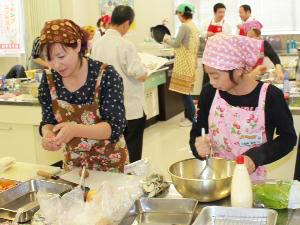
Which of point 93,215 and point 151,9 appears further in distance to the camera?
point 151,9

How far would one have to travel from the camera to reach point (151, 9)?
8125 mm

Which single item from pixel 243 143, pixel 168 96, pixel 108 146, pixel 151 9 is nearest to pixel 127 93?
pixel 108 146

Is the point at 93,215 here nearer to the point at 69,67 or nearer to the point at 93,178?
the point at 93,178

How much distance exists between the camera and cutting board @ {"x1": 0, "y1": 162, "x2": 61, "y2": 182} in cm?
216

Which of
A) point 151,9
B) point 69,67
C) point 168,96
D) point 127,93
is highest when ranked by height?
point 151,9

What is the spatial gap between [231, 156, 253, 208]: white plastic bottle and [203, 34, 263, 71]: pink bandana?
47cm

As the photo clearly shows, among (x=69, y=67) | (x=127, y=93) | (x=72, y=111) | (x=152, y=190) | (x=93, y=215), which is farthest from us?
(x=127, y=93)

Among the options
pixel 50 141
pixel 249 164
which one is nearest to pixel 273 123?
pixel 249 164

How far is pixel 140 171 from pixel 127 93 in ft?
5.59

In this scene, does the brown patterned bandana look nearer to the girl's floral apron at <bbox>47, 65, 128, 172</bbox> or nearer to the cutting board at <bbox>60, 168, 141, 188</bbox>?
the girl's floral apron at <bbox>47, 65, 128, 172</bbox>

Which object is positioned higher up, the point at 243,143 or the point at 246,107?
the point at 246,107

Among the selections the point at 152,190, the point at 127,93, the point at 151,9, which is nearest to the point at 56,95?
the point at 152,190

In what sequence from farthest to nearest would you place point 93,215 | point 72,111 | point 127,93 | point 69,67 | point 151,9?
point 151,9 → point 127,93 → point 72,111 → point 69,67 → point 93,215

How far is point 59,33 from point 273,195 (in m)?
1.12
